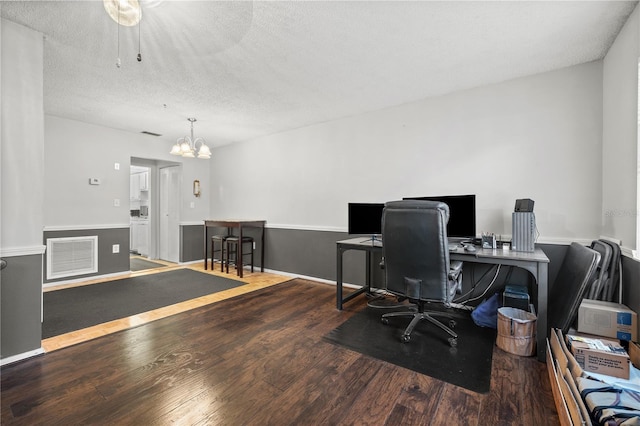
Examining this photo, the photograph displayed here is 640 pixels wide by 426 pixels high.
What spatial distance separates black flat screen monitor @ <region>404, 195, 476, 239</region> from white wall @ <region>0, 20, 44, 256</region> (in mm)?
3476

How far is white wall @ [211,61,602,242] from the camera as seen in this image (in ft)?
8.36

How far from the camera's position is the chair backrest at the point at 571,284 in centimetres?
193

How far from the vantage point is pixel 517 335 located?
6.92 feet

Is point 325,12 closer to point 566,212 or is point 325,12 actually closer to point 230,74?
point 230,74

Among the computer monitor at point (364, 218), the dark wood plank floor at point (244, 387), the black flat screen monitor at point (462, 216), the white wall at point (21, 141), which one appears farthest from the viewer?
the computer monitor at point (364, 218)

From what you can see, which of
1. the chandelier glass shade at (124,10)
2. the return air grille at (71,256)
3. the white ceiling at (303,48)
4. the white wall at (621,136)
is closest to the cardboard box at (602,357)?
the white wall at (621,136)

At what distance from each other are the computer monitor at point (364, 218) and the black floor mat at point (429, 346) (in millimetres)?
949

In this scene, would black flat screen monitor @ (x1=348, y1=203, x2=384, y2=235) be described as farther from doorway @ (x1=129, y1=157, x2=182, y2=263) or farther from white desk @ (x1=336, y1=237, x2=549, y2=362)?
doorway @ (x1=129, y1=157, x2=182, y2=263)

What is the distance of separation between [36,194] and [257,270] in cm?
325

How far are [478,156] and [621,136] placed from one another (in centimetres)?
107

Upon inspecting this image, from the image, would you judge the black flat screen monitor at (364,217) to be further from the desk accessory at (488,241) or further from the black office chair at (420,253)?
the desk accessory at (488,241)

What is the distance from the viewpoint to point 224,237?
15.8 ft

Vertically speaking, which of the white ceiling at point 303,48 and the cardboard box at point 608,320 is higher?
the white ceiling at point 303,48

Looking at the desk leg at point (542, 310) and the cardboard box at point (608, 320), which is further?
the desk leg at point (542, 310)
